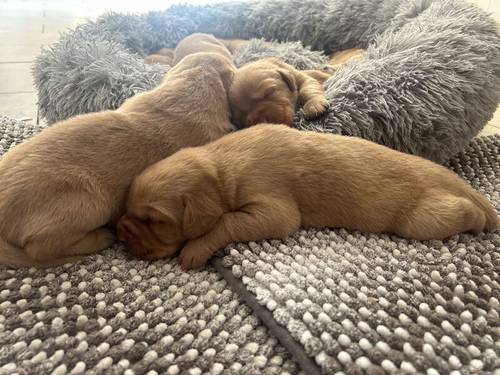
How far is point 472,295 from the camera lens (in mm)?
1231

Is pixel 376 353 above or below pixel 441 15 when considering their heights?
below

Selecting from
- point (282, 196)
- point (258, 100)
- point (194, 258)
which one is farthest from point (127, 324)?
point (258, 100)

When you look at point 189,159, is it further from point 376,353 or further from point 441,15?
point 441,15

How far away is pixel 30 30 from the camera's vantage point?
4.09 metres

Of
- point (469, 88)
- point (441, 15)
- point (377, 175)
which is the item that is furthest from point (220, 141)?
point (441, 15)

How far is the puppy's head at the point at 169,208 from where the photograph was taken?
1367mm

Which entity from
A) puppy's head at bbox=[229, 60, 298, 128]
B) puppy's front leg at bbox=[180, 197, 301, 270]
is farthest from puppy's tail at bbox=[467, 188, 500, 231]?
puppy's head at bbox=[229, 60, 298, 128]

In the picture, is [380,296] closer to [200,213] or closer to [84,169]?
[200,213]

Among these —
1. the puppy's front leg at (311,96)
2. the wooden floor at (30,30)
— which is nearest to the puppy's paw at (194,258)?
the puppy's front leg at (311,96)

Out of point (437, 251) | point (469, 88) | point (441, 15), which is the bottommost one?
point (437, 251)

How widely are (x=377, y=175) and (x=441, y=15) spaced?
44.3 inches

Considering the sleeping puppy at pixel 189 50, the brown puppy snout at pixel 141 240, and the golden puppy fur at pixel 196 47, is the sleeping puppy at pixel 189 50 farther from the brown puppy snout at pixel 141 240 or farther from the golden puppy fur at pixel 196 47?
the brown puppy snout at pixel 141 240

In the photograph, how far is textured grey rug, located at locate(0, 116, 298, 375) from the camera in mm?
1051

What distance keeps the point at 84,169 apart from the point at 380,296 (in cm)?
81
